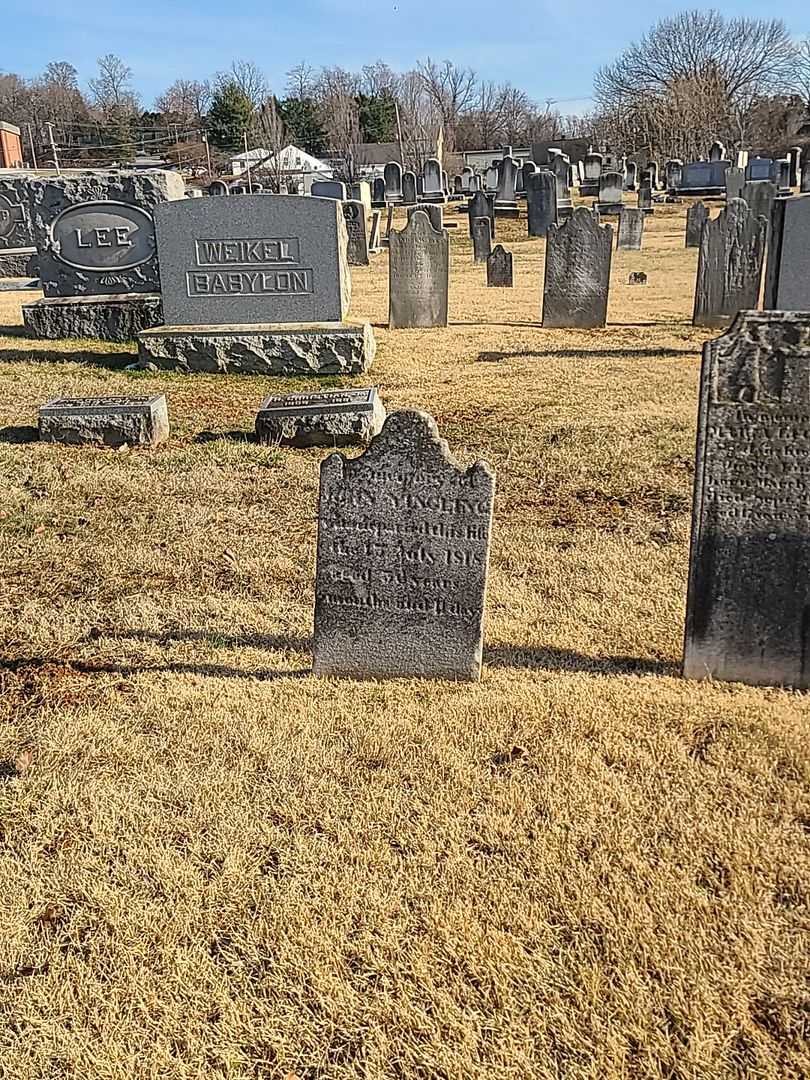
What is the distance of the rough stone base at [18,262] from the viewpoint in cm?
1912

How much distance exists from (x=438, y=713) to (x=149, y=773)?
43.5 inches

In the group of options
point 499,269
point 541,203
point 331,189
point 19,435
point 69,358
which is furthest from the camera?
point 331,189

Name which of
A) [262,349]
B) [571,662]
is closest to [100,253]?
[262,349]

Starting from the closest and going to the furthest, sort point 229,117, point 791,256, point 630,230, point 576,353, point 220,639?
point 220,639 < point 791,256 < point 576,353 < point 630,230 < point 229,117

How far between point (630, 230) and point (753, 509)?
843 inches

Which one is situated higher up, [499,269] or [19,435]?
[499,269]

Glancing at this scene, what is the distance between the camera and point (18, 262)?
19281mm

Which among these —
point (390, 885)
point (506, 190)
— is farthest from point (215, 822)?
point (506, 190)

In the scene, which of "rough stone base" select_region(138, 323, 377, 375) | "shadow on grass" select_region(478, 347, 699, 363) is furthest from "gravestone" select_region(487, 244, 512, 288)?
"rough stone base" select_region(138, 323, 377, 375)

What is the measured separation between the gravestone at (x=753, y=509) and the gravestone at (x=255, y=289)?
6.47 meters

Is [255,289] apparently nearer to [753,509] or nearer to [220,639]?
[220,639]

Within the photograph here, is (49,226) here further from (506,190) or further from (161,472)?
(506,190)

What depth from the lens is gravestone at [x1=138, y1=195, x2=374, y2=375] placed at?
9.35 m

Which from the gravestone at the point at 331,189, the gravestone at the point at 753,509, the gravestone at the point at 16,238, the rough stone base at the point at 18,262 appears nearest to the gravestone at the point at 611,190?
the gravestone at the point at 331,189
